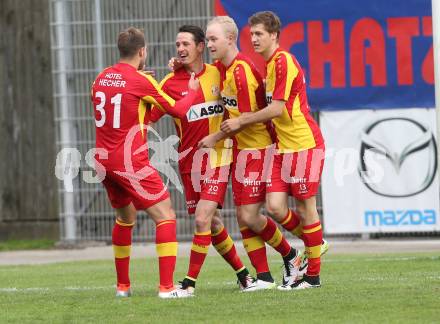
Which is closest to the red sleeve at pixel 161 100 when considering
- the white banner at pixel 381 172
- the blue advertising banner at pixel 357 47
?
the blue advertising banner at pixel 357 47

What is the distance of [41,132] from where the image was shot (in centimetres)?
1706

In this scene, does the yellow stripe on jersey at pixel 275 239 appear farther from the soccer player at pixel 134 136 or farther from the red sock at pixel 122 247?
the red sock at pixel 122 247

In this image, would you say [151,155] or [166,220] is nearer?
[166,220]

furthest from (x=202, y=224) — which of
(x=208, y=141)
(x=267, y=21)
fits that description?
(x=267, y=21)

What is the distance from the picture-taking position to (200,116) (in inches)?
373

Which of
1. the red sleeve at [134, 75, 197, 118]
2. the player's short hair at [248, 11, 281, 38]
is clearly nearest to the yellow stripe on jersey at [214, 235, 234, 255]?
the red sleeve at [134, 75, 197, 118]

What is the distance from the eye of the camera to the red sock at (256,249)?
9578 millimetres

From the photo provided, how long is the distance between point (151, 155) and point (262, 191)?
244 inches

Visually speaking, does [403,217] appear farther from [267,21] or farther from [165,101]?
[165,101]

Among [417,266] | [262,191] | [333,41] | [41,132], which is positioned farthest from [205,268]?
[41,132]

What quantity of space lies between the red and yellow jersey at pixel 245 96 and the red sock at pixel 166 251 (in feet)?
3.02

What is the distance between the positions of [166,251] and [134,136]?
88cm

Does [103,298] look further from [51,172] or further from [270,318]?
[51,172]

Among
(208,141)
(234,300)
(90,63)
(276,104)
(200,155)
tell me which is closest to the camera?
(234,300)
